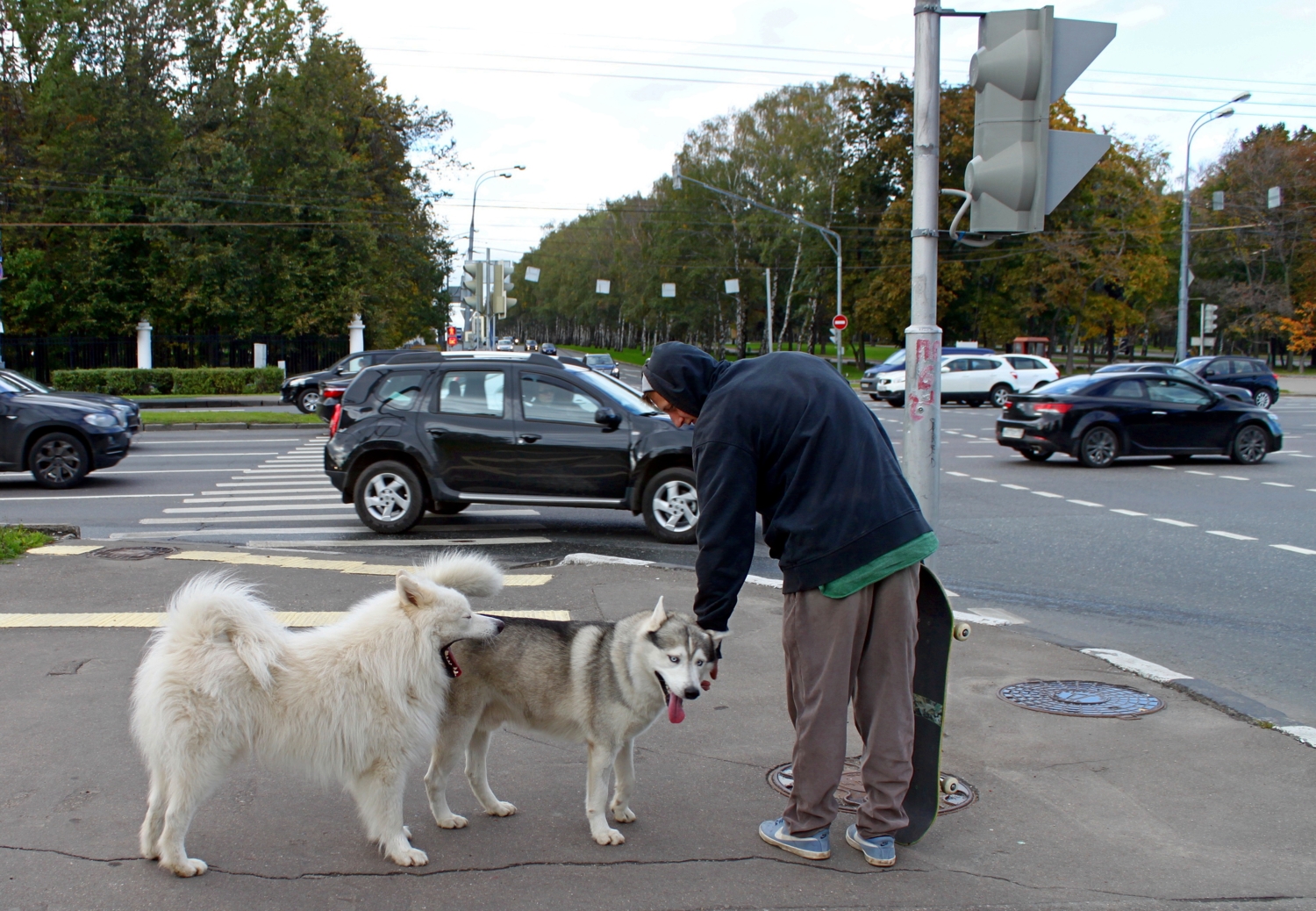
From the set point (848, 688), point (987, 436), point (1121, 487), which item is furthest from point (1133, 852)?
point (987, 436)

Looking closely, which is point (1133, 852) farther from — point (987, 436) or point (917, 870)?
point (987, 436)

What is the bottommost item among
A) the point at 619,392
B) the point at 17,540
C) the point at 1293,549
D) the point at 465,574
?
the point at 1293,549

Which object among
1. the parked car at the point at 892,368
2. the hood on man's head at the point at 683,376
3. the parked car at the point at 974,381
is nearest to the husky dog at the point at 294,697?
the hood on man's head at the point at 683,376

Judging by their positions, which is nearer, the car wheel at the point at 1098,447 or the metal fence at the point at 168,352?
the car wheel at the point at 1098,447

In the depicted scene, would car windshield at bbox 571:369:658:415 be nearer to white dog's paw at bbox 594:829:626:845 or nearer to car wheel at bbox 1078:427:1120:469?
white dog's paw at bbox 594:829:626:845

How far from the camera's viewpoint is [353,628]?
3918 mm

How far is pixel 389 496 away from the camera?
11195 mm

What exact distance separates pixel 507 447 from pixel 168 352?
37426 mm

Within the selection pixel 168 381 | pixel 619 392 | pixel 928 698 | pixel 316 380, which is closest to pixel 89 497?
pixel 619 392

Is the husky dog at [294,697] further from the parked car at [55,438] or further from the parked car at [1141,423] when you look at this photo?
the parked car at [1141,423]

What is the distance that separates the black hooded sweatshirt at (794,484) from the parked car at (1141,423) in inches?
614

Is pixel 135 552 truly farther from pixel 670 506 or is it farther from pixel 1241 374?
pixel 1241 374

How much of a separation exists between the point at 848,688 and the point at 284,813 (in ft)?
7.31

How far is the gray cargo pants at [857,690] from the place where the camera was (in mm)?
3770
